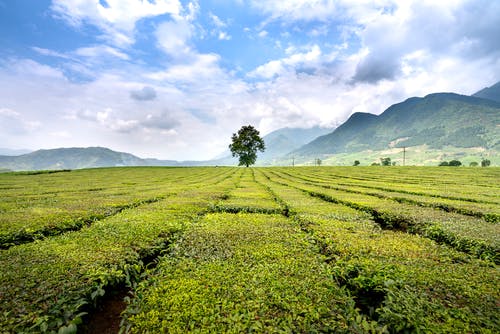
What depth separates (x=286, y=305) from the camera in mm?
4062

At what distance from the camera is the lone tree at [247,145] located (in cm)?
10175

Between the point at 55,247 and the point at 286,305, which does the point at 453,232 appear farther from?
the point at 55,247

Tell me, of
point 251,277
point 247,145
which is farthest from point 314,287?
point 247,145

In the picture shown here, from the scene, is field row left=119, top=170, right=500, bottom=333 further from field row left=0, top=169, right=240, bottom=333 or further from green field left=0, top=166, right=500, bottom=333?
field row left=0, top=169, right=240, bottom=333

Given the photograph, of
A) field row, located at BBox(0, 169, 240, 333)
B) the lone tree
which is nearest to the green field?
field row, located at BBox(0, 169, 240, 333)

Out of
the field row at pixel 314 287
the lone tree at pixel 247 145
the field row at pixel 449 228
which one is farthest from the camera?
the lone tree at pixel 247 145

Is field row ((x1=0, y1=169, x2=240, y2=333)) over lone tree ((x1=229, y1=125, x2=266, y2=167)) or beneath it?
beneath

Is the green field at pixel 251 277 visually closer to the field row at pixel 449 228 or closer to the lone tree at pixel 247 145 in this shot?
the field row at pixel 449 228

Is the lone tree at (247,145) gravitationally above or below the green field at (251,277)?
above

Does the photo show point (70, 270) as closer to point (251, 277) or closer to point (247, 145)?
point (251, 277)

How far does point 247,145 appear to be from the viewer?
103 m

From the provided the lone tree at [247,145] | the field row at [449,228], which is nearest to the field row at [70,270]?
the field row at [449,228]

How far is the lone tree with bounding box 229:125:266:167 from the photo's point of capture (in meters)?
102

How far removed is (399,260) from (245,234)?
447 cm
